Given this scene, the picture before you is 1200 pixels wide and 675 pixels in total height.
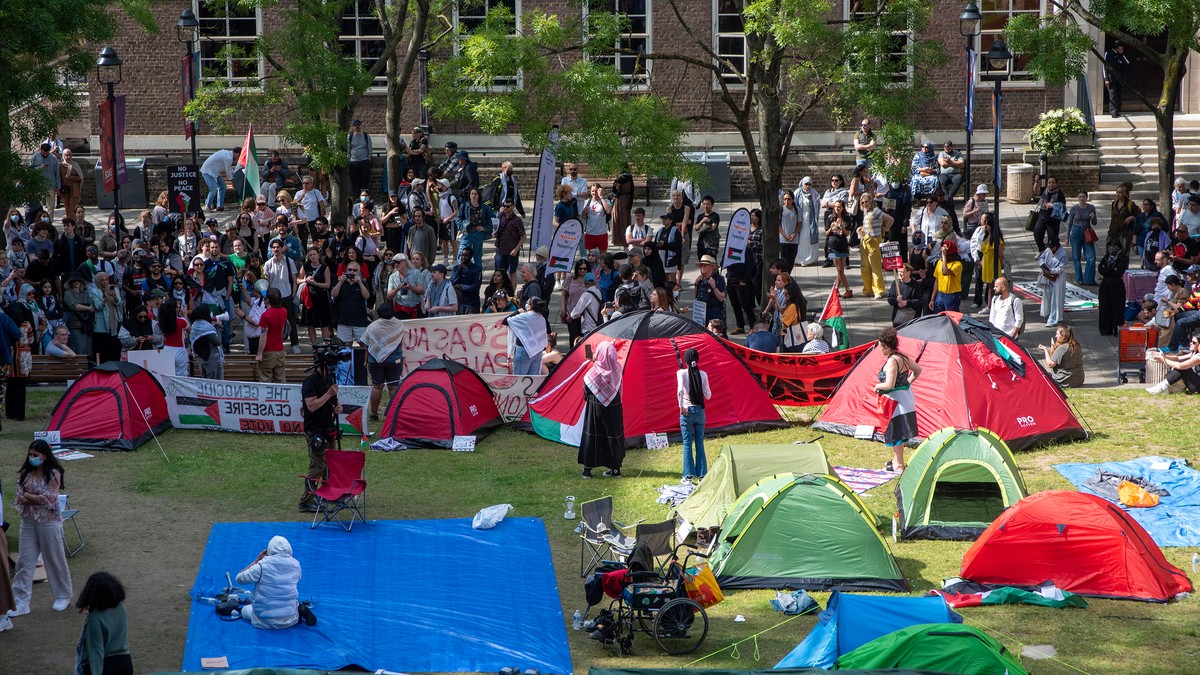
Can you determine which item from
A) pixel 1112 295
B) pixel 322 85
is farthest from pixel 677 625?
pixel 322 85

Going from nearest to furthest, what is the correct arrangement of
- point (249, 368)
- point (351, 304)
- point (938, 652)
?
point (938, 652) → point (249, 368) → point (351, 304)

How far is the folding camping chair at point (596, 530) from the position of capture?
12.4 m

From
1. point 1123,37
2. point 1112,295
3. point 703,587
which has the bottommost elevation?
point 703,587

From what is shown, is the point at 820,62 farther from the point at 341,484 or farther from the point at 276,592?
the point at 276,592

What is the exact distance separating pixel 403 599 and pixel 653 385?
561 centimetres

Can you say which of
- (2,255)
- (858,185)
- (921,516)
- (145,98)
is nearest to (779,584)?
(921,516)

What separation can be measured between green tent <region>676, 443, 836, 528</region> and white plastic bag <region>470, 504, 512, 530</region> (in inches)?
69.2

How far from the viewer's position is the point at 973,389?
1623 centimetres

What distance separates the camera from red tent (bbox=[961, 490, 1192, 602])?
1186 centimetres

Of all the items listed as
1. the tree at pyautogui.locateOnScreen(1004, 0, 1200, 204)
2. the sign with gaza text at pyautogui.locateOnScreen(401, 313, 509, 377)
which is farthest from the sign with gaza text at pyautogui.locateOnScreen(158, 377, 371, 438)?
the tree at pyautogui.locateOnScreen(1004, 0, 1200, 204)

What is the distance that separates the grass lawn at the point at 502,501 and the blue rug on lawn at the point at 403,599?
0.71 feet

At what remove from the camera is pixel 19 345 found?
17.4 meters

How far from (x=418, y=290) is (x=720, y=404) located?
5.21 meters

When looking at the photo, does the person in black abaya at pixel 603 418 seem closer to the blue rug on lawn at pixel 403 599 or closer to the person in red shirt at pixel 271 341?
the blue rug on lawn at pixel 403 599
